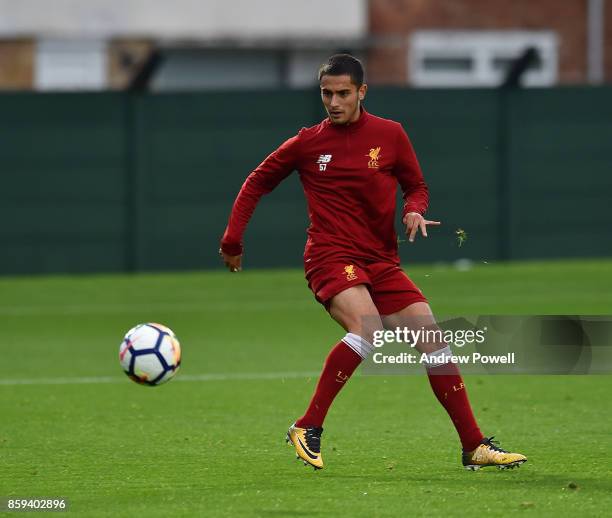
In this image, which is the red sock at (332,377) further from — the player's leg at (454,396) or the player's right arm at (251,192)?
the player's right arm at (251,192)

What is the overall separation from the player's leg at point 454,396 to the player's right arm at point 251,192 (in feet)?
2.70

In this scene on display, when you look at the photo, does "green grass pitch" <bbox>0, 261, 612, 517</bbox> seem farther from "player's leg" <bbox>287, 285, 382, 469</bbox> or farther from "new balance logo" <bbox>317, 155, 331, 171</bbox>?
"new balance logo" <bbox>317, 155, 331, 171</bbox>

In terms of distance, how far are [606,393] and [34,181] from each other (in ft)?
36.7

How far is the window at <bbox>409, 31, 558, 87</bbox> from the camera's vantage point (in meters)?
28.4

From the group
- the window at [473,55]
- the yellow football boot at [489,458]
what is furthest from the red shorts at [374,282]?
the window at [473,55]

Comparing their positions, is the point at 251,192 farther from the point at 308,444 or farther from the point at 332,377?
the point at 308,444

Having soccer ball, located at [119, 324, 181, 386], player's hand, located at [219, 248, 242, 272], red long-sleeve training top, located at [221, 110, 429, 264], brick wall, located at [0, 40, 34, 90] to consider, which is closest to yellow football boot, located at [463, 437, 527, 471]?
red long-sleeve training top, located at [221, 110, 429, 264]

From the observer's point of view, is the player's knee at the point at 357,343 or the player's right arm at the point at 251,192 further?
the player's right arm at the point at 251,192

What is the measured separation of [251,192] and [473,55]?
848 inches

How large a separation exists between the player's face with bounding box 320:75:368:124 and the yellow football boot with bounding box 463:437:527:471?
170 cm

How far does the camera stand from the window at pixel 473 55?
93.1 feet

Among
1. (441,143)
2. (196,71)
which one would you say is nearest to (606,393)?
(441,143)

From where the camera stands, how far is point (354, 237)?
756 centimetres

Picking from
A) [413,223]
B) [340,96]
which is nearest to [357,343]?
[413,223]
